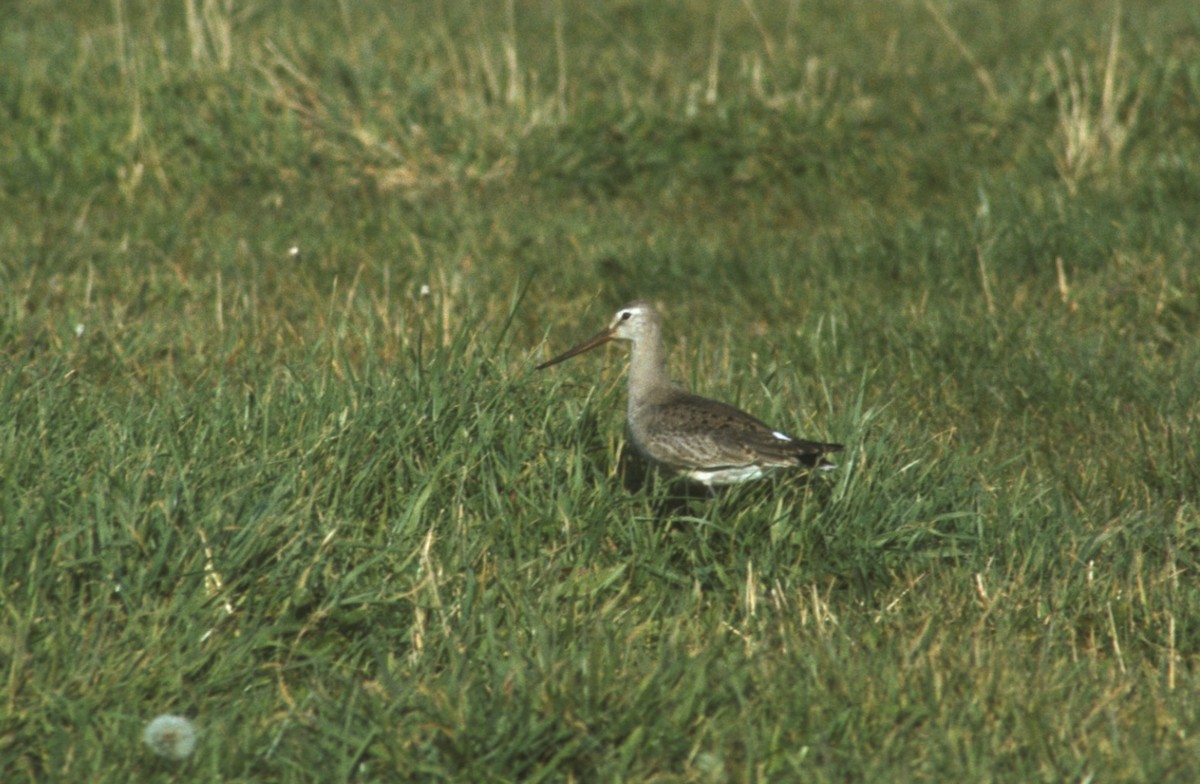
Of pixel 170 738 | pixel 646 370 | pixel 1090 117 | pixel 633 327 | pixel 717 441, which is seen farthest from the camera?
pixel 1090 117

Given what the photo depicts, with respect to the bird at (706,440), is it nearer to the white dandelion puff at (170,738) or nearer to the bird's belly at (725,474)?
the bird's belly at (725,474)

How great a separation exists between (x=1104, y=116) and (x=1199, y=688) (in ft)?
16.4

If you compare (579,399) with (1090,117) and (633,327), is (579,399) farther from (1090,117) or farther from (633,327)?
→ (1090,117)

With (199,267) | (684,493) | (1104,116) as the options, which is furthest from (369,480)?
(1104,116)

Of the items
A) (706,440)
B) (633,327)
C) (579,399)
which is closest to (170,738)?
(706,440)

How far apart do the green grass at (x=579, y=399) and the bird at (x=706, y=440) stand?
0.40 ft

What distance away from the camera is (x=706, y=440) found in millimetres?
4648

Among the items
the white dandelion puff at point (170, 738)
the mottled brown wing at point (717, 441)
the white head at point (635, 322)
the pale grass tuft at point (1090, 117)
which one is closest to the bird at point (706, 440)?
the mottled brown wing at point (717, 441)

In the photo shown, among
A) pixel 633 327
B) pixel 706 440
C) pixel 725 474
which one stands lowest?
pixel 725 474

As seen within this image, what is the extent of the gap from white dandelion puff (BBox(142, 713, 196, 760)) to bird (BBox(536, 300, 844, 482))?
1844 millimetres

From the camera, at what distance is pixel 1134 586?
4277 mm

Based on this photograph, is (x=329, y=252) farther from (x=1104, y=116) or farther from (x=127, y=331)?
(x=1104, y=116)

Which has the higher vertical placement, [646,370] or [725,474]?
[646,370]

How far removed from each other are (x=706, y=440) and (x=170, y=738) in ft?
6.40
